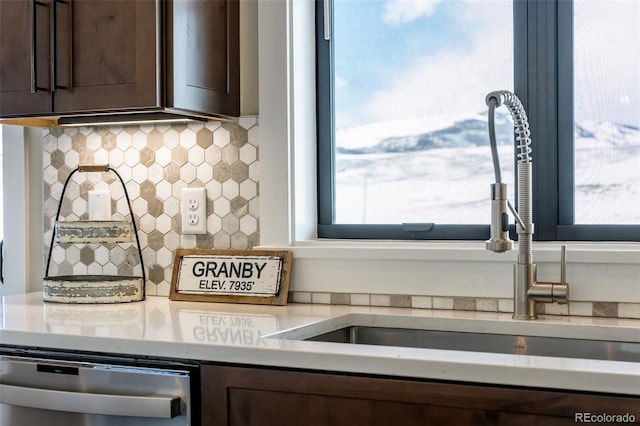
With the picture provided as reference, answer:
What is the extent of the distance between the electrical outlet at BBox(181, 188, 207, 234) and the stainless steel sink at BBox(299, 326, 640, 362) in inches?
23.7

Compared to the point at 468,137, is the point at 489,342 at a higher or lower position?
lower

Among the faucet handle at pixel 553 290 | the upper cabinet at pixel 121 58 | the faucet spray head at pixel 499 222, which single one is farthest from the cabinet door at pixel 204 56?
the faucet handle at pixel 553 290

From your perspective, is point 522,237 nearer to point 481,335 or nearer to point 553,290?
point 553,290

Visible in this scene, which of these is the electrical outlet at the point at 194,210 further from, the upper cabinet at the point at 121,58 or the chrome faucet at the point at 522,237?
the chrome faucet at the point at 522,237

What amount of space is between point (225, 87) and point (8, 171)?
860 millimetres

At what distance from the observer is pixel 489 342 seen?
6.29ft

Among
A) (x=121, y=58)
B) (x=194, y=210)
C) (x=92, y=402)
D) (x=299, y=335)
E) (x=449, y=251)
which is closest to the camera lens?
(x=92, y=402)

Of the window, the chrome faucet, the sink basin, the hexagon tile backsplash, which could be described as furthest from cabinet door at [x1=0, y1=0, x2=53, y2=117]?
the chrome faucet

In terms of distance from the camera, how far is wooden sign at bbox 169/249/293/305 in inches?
86.9

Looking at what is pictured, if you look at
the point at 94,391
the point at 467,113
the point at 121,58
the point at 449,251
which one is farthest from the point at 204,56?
the point at 94,391

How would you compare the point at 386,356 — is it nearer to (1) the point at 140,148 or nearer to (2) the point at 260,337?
(2) the point at 260,337

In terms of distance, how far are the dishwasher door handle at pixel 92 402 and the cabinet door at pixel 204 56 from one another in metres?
0.77

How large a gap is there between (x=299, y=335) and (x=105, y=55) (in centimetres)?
92

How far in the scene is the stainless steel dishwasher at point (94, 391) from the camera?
5.44 ft
